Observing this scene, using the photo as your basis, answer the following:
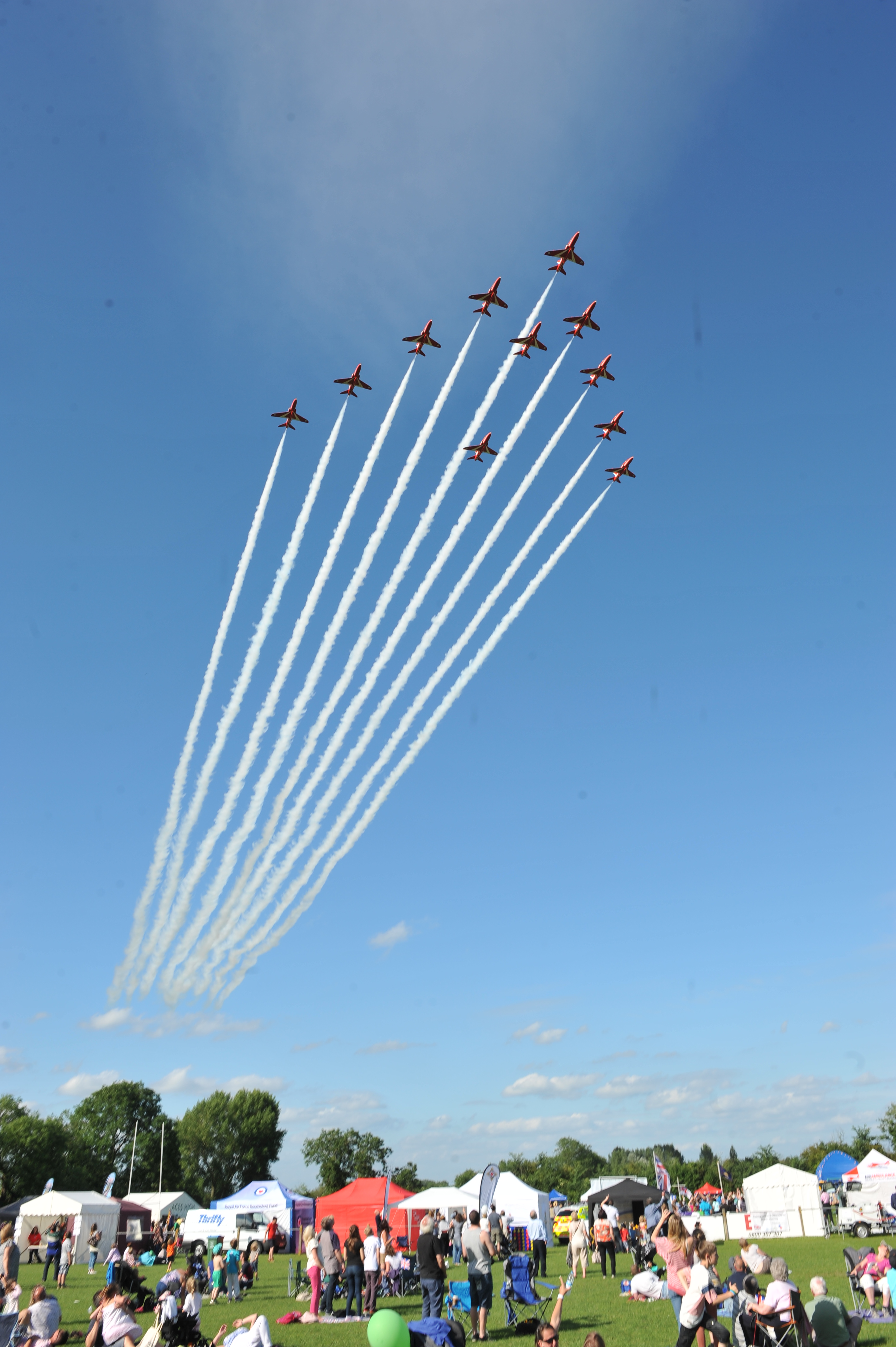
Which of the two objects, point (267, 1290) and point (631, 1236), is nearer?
point (267, 1290)

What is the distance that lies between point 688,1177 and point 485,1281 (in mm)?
111468

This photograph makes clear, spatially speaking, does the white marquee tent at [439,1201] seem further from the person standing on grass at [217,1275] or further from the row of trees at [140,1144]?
the row of trees at [140,1144]

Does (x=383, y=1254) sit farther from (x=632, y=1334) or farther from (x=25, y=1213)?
(x=25, y=1213)

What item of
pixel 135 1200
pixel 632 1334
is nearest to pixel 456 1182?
pixel 135 1200

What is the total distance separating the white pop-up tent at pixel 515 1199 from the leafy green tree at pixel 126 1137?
211 ft

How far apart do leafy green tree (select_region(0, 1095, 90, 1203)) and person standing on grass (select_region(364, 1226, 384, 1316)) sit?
244ft

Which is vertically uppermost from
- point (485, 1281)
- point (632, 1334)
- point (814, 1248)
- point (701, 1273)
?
point (701, 1273)

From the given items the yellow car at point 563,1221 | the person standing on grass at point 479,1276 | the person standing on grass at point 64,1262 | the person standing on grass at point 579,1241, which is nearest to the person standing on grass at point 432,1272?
the person standing on grass at point 479,1276

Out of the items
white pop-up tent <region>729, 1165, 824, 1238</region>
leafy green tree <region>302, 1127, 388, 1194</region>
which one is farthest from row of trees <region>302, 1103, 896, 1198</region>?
white pop-up tent <region>729, 1165, 824, 1238</region>

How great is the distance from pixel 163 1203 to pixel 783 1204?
113 ft

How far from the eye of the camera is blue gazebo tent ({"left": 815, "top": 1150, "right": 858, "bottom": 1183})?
140 feet

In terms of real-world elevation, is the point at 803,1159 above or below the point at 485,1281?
below

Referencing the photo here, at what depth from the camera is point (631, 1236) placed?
95.1 feet

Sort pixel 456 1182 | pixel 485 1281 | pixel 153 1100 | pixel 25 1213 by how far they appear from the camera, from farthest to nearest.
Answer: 1. pixel 456 1182
2. pixel 153 1100
3. pixel 25 1213
4. pixel 485 1281
